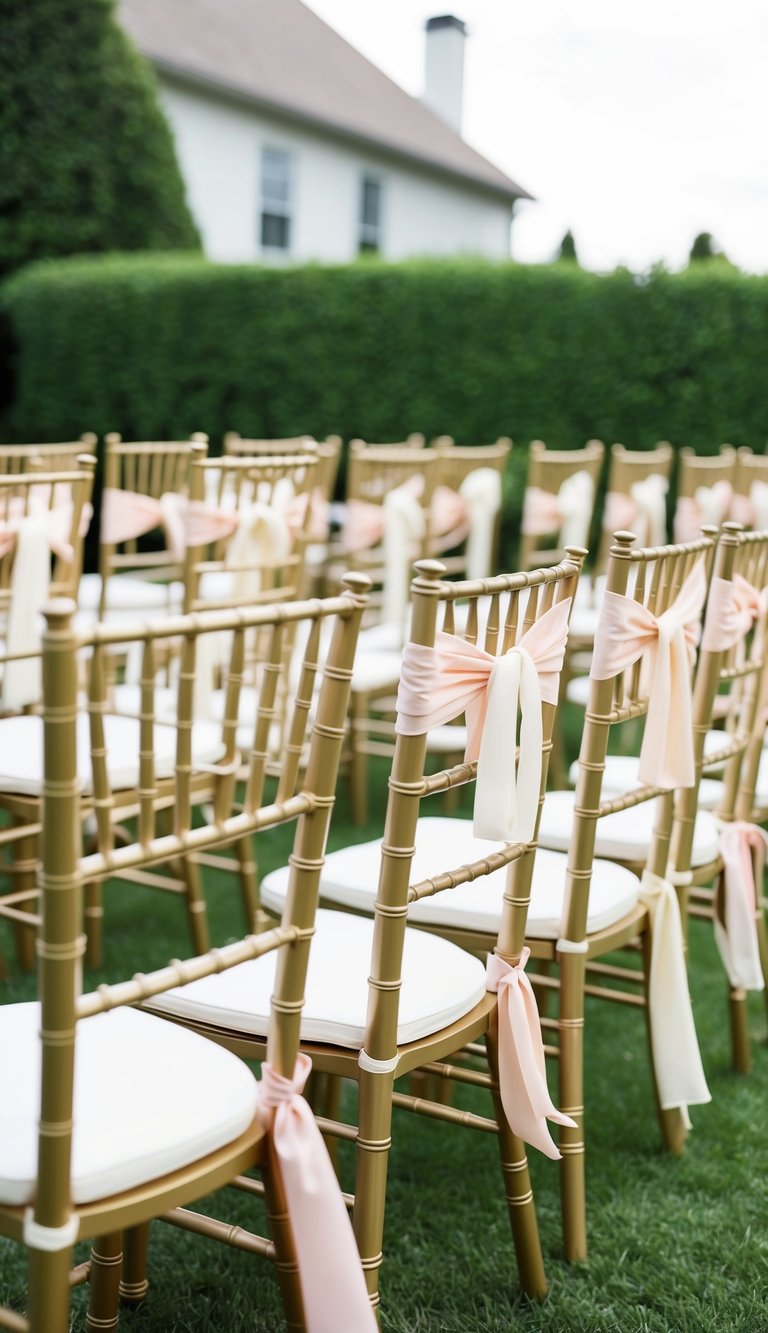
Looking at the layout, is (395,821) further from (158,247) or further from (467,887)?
(158,247)

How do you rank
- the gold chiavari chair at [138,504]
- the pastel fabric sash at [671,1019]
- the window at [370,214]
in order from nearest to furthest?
the pastel fabric sash at [671,1019], the gold chiavari chair at [138,504], the window at [370,214]

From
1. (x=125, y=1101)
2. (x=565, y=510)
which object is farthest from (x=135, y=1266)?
(x=565, y=510)

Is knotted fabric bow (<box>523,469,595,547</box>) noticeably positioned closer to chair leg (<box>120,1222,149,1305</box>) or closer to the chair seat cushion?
the chair seat cushion

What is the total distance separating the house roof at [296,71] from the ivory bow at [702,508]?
928 centimetres

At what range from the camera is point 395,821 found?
1.58 m

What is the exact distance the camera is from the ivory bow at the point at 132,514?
3.72 meters

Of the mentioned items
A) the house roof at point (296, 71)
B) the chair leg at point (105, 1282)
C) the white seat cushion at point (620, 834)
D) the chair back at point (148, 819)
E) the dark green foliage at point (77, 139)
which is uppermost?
the house roof at point (296, 71)

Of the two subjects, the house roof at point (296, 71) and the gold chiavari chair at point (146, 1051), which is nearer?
the gold chiavari chair at point (146, 1051)

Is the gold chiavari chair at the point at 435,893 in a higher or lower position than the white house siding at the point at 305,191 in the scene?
lower

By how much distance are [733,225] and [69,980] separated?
12.5m

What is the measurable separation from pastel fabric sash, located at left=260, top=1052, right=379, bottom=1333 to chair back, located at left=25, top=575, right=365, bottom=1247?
0.05 metres

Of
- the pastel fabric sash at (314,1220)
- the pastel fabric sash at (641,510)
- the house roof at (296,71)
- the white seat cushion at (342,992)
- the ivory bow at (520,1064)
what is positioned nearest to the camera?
the pastel fabric sash at (314,1220)

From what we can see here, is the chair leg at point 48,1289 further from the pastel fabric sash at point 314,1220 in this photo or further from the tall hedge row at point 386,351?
the tall hedge row at point 386,351

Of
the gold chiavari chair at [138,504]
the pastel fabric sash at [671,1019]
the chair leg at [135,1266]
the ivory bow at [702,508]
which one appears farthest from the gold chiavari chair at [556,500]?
the chair leg at [135,1266]
